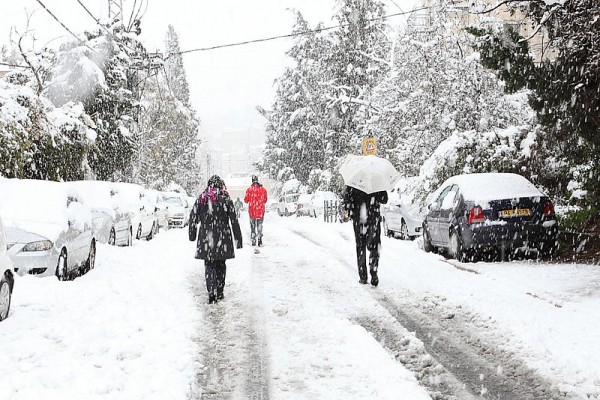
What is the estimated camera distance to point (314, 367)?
5.32 metres

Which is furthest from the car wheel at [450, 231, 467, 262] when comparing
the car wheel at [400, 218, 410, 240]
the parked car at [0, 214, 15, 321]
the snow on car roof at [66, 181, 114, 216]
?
the snow on car roof at [66, 181, 114, 216]

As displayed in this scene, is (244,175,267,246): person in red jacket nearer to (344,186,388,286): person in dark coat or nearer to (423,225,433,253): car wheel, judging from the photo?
(423,225,433,253): car wheel

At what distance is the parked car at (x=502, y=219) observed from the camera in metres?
11.0

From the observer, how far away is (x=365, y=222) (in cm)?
961

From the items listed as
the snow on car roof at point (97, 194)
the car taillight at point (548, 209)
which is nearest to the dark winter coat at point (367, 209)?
the car taillight at point (548, 209)

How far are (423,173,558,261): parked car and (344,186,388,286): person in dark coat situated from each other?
241 cm

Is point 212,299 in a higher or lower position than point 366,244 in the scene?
lower

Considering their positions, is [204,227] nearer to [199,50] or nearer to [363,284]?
[363,284]

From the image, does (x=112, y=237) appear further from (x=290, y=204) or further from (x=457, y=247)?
(x=290, y=204)

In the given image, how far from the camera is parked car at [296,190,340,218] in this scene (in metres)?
34.1

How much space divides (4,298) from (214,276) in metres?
2.67

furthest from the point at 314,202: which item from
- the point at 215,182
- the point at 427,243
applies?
the point at 215,182

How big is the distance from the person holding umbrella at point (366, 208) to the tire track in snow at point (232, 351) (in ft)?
6.52

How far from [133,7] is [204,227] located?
2634 centimetres
